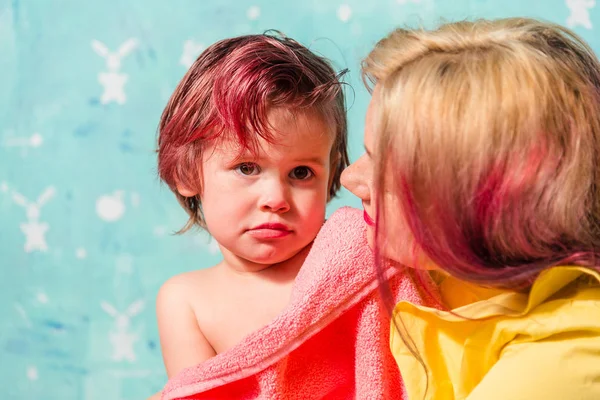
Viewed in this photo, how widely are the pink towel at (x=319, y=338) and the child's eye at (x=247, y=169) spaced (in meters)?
0.15

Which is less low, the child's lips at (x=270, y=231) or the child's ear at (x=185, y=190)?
the child's ear at (x=185, y=190)

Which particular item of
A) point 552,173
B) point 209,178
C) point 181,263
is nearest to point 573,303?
point 552,173

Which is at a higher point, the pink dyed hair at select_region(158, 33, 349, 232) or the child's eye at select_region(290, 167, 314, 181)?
the pink dyed hair at select_region(158, 33, 349, 232)

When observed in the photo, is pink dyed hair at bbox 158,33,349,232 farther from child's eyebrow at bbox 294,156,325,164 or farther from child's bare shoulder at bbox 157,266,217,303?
child's bare shoulder at bbox 157,266,217,303

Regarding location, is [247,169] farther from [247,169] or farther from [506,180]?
[506,180]

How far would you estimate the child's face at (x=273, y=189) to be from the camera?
1.20 metres

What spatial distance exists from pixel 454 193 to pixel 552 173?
0.36 feet

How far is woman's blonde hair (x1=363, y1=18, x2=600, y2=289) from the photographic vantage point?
0.88m

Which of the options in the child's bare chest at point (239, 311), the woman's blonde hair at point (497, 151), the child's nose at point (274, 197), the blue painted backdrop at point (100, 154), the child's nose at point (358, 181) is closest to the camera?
the woman's blonde hair at point (497, 151)

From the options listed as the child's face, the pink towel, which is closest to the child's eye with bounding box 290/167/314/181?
the child's face

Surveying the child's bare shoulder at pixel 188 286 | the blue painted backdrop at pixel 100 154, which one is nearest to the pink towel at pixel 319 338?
the child's bare shoulder at pixel 188 286

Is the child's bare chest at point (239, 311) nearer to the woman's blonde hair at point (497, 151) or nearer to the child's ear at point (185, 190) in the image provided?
the child's ear at point (185, 190)

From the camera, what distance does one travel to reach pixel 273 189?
120 cm

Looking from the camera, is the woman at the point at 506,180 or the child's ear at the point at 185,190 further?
the child's ear at the point at 185,190
